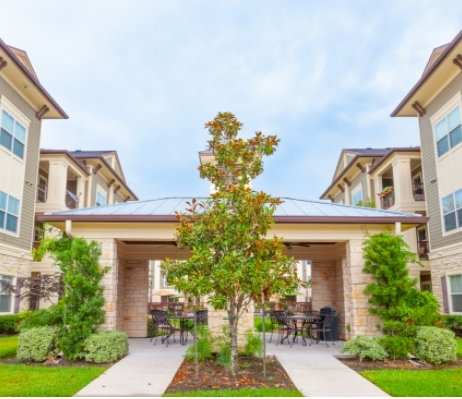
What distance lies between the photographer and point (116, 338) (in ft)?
29.7

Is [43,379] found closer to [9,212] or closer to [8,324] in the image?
[8,324]

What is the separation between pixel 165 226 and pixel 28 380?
424cm

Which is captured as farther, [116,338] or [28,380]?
[116,338]

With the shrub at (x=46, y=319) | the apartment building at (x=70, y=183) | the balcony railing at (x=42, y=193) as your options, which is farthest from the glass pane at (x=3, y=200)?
the shrub at (x=46, y=319)

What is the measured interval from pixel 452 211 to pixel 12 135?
1700 cm

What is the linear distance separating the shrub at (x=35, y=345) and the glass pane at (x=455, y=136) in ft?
48.1

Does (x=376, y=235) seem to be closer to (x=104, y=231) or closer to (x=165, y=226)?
(x=165, y=226)

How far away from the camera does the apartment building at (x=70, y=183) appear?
2147 centimetres

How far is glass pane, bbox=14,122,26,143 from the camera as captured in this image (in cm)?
1747

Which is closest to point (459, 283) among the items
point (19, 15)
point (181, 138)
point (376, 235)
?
point (376, 235)

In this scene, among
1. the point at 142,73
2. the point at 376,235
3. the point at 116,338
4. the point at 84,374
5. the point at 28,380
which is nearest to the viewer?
the point at 28,380

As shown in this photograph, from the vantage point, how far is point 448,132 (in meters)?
16.9

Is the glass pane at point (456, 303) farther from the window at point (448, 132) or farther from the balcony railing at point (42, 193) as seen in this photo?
the balcony railing at point (42, 193)

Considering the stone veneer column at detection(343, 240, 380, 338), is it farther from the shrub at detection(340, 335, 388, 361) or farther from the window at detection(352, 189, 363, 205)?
the window at detection(352, 189, 363, 205)
